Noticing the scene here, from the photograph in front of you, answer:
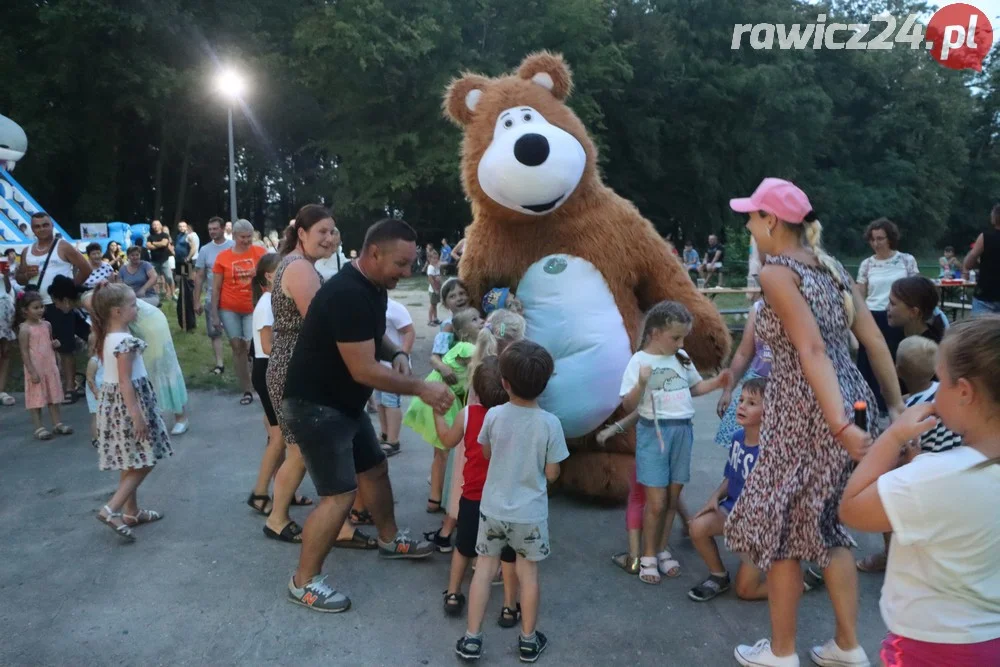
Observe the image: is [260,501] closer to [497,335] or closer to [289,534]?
[289,534]

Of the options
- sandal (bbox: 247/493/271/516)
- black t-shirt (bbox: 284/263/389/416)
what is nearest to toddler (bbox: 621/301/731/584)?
black t-shirt (bbox: 284/263/389/416)

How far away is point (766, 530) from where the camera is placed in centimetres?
267

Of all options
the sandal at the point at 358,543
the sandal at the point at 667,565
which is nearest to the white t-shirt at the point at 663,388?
the sandal at the point at 667,565

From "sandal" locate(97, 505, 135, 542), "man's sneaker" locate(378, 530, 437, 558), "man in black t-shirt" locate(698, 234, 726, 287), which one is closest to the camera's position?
"man's sneaker" locate(378, 530, 437, 558)

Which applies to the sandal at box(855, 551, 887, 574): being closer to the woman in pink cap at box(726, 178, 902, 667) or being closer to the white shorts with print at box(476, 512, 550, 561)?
the woman in pink cap at box(726, 178, 902, 667)

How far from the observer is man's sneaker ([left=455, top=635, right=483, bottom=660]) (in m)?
2.94

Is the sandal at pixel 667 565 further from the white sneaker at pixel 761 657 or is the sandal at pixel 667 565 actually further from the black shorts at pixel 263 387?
the black shorts at pixel 263 387

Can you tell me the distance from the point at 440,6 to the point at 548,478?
26510 mm

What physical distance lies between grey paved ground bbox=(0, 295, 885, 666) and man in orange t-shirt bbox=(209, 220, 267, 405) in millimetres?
2332

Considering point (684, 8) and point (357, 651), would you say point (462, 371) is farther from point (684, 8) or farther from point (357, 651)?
point (684, 8)

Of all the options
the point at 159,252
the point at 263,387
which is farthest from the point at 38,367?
the point at 159,252

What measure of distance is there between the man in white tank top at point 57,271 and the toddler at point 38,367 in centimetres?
37

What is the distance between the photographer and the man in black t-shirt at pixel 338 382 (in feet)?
10.4

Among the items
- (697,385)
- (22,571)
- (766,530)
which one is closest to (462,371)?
(697,385)
